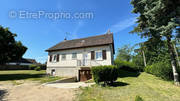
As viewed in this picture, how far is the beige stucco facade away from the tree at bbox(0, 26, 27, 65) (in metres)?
5.08

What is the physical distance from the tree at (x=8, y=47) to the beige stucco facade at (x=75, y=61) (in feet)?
16.7

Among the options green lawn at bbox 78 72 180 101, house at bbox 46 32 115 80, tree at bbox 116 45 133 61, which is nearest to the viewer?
green lawn at bbox 78 72 180 101

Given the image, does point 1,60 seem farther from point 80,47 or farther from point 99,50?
point 99,50

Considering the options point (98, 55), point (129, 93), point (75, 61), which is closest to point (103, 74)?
point (129, 93)

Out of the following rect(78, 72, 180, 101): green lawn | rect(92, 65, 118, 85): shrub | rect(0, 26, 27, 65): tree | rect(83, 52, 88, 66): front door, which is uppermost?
rect(0, 26, 27, 65): tree

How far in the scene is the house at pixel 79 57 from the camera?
1080 cm

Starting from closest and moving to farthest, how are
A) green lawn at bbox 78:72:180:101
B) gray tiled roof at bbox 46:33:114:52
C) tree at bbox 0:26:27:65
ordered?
1. green lawn at bbox 78:72:180:101
2. tree at bbox 0:26:27:65
3. gray tiled roof at bbox 46:33:114:52

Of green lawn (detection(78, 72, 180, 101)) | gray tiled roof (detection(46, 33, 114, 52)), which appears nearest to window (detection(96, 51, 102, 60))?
gray tiled roof (detection(46, 33, 114, 52))

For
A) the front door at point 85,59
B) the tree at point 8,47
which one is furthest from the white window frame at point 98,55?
the tree at point 8,47

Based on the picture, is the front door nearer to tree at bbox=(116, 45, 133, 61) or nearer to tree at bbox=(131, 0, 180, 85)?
tree at bbox=(131, 0, 180, 85)

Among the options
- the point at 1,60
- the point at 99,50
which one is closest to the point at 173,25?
the point at 99,50

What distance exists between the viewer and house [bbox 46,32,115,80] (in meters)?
10.8

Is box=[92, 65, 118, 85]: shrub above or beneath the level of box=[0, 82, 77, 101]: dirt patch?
above

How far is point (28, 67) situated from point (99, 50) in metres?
31.6
